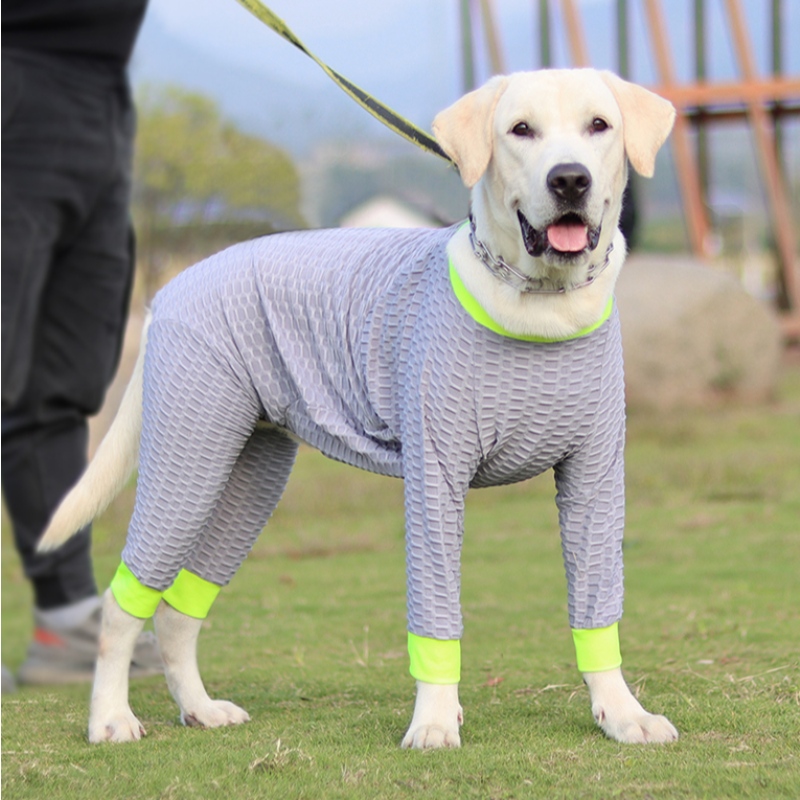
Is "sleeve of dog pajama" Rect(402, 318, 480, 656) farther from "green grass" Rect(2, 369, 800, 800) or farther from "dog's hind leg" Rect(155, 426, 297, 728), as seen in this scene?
"dog's hind leg" Rect(155, 426, 297, 728)

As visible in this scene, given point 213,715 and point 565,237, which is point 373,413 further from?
point 213,715

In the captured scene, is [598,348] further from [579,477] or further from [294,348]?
[294,348]

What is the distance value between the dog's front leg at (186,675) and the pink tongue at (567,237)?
1.56 metres

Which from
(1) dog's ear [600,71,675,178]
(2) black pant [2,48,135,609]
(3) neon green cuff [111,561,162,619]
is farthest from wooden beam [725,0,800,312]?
(3) neon green cuff [111,561,162,619]

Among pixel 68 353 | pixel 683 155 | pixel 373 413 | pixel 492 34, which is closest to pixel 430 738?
pixel 373 413

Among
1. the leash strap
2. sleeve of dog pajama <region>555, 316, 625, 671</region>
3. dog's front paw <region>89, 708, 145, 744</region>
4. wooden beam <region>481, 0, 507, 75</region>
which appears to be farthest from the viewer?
wooden beam <region>481, 0, 507, 75</region>

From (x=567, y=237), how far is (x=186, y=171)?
12.9m

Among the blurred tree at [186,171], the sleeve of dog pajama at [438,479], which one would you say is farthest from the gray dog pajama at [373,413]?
the blurred tree at [186,171]

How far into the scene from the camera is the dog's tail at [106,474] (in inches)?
138

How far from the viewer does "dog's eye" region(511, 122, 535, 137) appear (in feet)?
9.11

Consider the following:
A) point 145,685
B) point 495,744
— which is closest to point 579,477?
point 495,744

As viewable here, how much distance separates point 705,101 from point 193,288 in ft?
41.9

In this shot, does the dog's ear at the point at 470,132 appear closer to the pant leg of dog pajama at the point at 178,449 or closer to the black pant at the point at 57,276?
the pant leg of dog pajama at the point at 178,449

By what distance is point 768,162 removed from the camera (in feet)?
49.9
